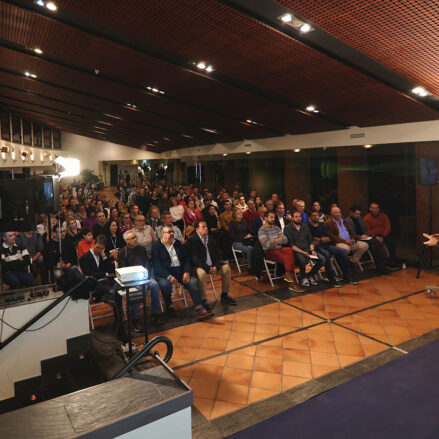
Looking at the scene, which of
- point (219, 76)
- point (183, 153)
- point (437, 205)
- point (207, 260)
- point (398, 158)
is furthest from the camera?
point (183, 153)

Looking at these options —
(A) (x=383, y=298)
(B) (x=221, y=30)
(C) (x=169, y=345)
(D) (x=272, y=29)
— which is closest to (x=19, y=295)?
(C) (x=169, y=345)

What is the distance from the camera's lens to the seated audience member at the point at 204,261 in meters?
5.14

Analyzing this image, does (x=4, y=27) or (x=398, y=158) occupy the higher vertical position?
(x=4, y=27)

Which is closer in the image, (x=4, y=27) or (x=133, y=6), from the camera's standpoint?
(x=133, y=6)

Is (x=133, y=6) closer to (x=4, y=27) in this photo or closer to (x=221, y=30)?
(x=221, y=30)

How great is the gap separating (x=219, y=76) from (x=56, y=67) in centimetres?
352

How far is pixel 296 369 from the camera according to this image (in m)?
3.62

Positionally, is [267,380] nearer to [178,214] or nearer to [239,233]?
[239,233]

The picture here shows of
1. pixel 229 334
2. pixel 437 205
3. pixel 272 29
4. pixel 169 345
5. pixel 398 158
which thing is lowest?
pixel 229 334

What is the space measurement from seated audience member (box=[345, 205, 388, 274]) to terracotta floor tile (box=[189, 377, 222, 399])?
4473 mm

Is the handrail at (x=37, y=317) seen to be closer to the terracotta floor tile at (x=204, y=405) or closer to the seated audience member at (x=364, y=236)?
the terracotta floor tile at (x=204, y=405)

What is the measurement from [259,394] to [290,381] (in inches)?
14.0

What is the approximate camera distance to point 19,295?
153 inches

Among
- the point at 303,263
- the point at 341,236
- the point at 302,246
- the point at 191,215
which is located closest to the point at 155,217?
the point at 191,215
